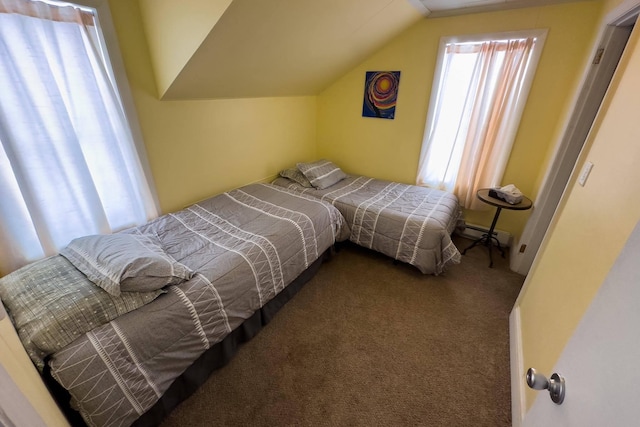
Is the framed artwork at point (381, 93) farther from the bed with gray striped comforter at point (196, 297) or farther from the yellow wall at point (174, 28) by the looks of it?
the yellow wall at point (174, 28)

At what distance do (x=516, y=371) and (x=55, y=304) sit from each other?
2.31m

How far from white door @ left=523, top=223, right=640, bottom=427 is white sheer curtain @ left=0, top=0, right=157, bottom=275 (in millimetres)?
2317

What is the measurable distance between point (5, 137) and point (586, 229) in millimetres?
2780

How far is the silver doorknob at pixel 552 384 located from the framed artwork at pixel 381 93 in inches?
112

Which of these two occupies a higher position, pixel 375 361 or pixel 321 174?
pixel 321 174

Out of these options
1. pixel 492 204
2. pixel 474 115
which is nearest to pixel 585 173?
pixel 492 204

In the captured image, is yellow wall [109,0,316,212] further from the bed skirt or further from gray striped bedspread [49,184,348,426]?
the bed skirt

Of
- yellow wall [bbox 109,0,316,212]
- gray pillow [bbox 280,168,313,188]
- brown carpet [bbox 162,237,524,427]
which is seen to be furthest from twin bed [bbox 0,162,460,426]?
gray pillow [bbox 280,168,313,188]

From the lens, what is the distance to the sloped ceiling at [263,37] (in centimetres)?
152

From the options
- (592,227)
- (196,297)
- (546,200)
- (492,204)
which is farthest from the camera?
(492,204)

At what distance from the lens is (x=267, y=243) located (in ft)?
5.76

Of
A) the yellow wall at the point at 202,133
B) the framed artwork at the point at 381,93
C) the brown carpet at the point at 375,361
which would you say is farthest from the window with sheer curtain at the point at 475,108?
the yellow wall at the point at 202,133

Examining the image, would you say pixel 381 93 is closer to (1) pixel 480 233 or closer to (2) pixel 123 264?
(1) pixel 480 233

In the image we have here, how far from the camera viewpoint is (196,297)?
1.33m
